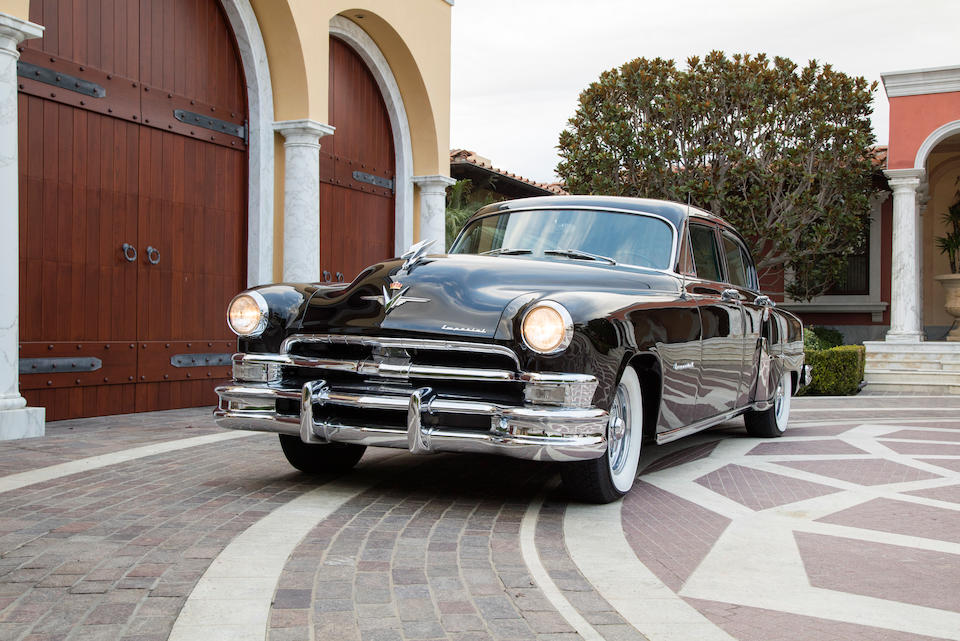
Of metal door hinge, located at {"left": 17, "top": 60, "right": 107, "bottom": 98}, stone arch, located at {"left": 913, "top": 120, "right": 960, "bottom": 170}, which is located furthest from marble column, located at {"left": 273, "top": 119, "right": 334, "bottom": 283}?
stone arch, located at {"left": 913, "top": 120, "right": 960, "bottom": 170}

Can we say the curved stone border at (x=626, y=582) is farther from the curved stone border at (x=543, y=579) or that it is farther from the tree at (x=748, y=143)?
the tree at (x=748, y=143)

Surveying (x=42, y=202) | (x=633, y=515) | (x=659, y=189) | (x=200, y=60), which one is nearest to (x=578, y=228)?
(x=633, y=515)

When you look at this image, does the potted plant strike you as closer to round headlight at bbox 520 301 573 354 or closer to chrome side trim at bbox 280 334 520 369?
round headlight at bbox 520 301 573 354

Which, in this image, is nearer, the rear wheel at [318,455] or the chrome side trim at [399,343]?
the chrome side trim at [399,343]

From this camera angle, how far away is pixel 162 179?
8.68m

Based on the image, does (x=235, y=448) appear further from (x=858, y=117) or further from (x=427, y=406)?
(x=858, y=117)

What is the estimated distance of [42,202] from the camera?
737 centimetres

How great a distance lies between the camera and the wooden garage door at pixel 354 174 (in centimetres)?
1135

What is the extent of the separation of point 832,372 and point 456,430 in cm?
1072

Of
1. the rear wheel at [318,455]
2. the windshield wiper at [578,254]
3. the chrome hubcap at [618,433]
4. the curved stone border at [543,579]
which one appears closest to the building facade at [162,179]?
the rear wheel at [318,455]

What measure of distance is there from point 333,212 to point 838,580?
901 centimetres

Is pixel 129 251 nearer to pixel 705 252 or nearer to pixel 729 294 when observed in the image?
pixel 705 252

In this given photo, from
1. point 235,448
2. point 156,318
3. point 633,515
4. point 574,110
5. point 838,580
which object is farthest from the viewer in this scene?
point 574,110

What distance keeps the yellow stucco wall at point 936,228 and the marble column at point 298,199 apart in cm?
1570
